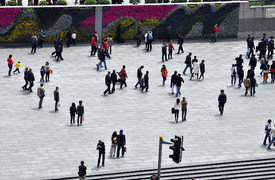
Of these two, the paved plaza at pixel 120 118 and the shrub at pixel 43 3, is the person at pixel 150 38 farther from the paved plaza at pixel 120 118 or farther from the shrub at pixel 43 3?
the shrub at pixel 43 3

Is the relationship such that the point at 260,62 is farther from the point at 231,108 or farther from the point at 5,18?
the point at 5,18

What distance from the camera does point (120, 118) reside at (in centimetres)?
4081

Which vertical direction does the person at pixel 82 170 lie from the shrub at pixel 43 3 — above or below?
below

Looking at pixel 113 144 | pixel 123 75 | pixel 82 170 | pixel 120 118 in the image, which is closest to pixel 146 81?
pixel 123 75

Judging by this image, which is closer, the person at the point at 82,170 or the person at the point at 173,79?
the person at the point at 82,170

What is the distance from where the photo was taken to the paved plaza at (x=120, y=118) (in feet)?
117

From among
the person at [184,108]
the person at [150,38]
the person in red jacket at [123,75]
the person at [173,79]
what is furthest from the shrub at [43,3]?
the person at [184,108]

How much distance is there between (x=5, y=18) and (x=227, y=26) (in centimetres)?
1699

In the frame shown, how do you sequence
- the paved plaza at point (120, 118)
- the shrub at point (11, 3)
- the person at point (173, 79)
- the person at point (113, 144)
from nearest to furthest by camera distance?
the person at point (113, 144)
the paved plaza at point (120, 118)
the person at point (173, 79)
the shrub at point (11, 3)

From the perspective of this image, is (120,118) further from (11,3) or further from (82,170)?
(11,3)

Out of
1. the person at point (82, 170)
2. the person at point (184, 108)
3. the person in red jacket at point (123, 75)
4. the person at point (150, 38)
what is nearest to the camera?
the person at point (82, 170)

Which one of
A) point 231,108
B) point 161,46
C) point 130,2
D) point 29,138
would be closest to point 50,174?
point 29,138

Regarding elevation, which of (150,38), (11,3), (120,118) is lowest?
(120,118)

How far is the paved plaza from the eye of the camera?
117ft
